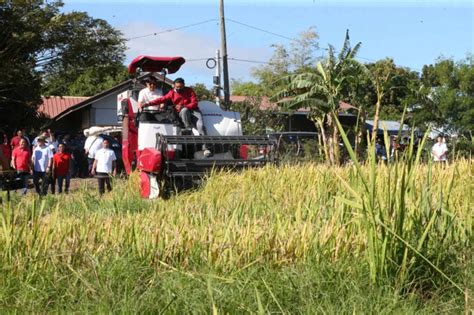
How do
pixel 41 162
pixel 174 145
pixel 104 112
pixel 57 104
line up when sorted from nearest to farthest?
pixel 174 145 < pixel 41 162 < pixel 104 112 < pixel 57 104

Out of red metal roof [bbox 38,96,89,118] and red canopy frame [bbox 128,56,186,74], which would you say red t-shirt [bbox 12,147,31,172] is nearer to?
red canopy frame [bbox 128,56,186,74]

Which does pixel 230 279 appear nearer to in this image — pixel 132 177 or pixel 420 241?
pixel 420 241

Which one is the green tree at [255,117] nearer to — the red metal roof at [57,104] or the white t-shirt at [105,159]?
the white t-shirt at [105,159]

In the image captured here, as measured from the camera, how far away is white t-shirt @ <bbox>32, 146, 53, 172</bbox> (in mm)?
17453

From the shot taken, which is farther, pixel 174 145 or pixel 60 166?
pixel 60 166

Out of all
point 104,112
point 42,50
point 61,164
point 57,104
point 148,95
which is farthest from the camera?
point 57,104

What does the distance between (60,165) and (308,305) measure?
1319 cm

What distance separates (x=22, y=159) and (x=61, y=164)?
90 cm

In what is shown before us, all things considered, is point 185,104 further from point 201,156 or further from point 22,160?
point 22,160

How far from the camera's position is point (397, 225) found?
18.8 feet

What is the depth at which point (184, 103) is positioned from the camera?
13.2 meters

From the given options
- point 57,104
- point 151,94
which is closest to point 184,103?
point 151,94

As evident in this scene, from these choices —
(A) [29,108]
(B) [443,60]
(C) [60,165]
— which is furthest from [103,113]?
(C) [60,165]

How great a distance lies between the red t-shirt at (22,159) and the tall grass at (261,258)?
1032cm
